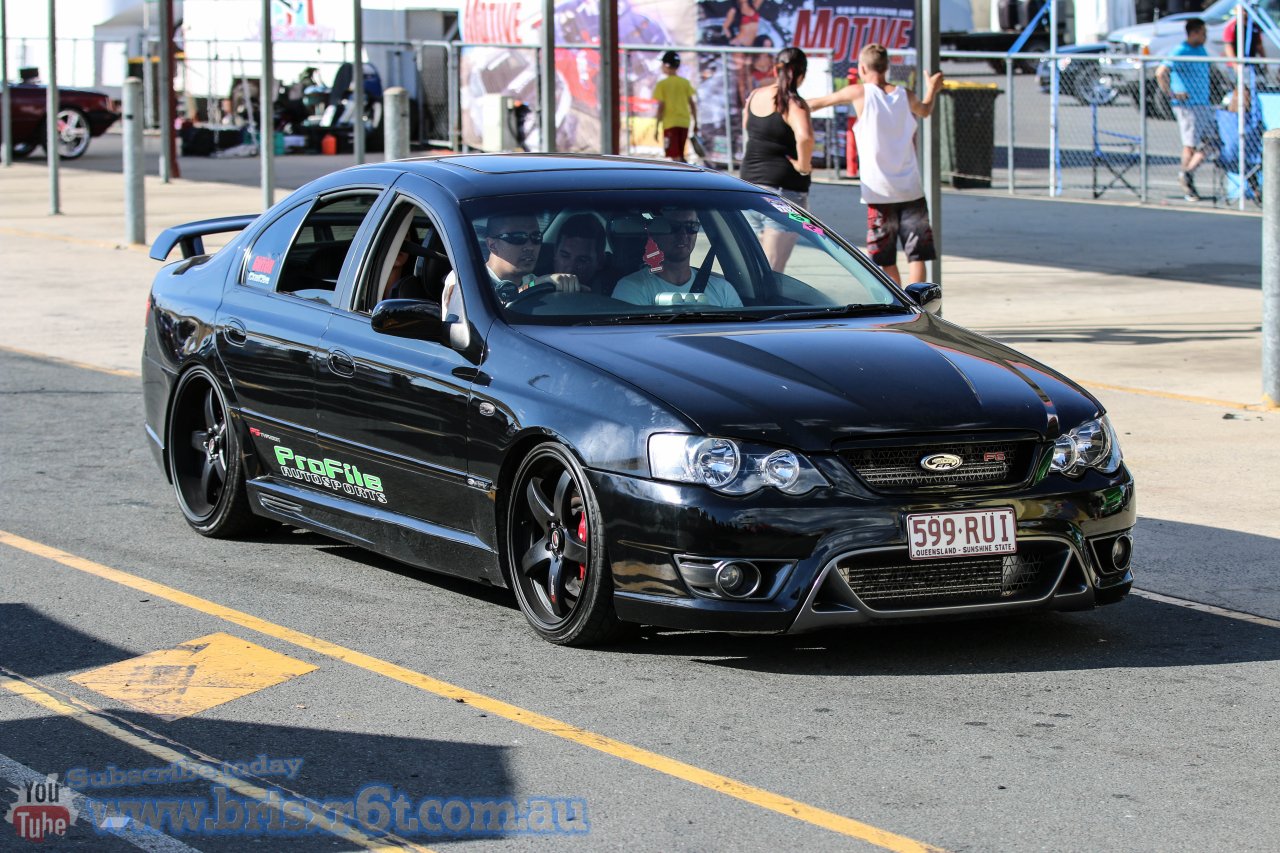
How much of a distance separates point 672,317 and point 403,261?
112 cm

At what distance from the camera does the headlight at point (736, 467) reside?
5.65 m

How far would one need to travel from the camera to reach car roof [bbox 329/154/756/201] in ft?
22.8

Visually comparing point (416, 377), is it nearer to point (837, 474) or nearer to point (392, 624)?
point (392, 624)

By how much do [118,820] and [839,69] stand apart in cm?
2503

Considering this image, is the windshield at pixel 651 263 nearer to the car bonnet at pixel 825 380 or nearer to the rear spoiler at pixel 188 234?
the car bonnet at pixel 825 380

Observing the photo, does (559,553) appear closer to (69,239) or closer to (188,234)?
(188,234)

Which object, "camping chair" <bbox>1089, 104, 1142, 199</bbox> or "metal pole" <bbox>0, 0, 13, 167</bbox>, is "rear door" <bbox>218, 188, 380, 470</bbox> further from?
"metal pole" <bbox>0, 0, 13, 167</bbox>

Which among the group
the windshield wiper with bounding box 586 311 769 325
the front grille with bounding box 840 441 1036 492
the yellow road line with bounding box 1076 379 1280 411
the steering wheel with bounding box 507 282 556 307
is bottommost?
the yellow road line with bounding box 1076 379 1280 411

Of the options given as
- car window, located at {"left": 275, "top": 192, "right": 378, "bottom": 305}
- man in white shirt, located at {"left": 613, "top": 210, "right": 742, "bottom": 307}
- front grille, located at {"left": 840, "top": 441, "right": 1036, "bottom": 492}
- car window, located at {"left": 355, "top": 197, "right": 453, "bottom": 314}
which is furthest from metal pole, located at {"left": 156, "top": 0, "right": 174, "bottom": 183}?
front grille, located at {"left": 840, "top": 441, "right": 1036, "bottom": 492}

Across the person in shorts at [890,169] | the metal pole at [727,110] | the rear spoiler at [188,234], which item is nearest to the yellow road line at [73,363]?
the rear spoiler at [188,234]

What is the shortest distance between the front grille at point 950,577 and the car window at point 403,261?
2060mm

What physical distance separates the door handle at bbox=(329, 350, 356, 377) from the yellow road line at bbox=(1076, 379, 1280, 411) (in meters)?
5.57

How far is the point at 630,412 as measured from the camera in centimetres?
581

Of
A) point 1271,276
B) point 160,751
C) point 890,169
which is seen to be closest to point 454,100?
point 890,169
